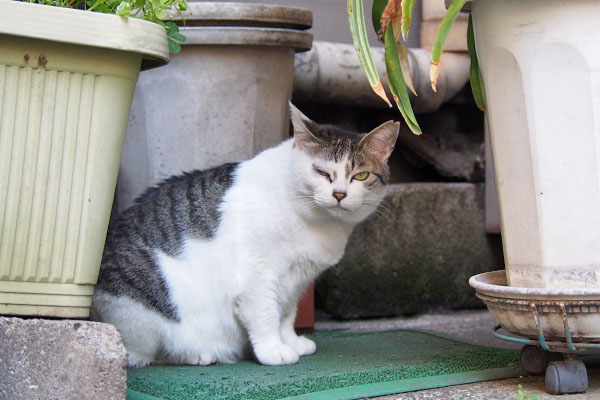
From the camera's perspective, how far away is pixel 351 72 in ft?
10.7

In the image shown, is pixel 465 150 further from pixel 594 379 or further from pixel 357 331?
pixel 594 379

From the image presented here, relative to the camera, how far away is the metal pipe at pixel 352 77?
322 cm

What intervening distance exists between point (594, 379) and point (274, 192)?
1098 mm

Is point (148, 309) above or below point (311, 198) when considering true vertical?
below

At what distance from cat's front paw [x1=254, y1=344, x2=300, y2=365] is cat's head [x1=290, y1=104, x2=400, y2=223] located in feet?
1.49

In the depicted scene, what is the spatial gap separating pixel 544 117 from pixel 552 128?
0.11 ft

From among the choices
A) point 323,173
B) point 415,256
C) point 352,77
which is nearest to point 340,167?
point 323,173

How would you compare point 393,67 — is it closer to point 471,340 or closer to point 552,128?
point 552,128

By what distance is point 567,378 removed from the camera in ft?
6.05

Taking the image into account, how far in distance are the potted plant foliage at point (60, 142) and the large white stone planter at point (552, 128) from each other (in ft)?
2.88

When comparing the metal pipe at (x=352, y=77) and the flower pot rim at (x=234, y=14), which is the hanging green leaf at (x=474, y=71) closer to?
the flower pot rim at (x=234, y=14)

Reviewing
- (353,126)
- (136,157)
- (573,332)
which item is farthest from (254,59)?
(573,332)

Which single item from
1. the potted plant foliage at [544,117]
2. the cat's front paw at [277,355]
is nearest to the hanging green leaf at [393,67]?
the potted plant foliage at [544,117]

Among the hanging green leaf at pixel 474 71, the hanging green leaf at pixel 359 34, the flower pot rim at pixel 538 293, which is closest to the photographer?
the flower pot rim at pixel 538 293
